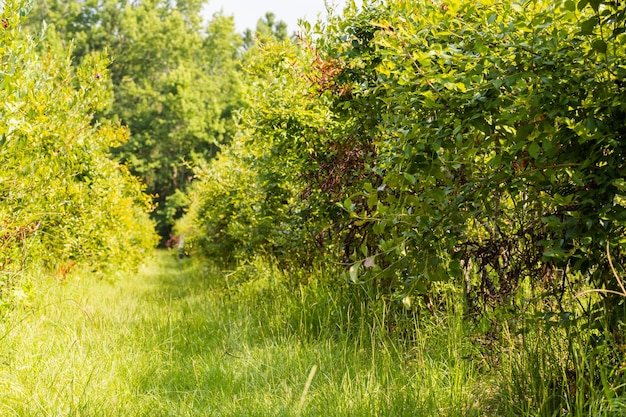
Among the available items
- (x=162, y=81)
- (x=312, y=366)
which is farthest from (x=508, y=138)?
(x=162, y=81)

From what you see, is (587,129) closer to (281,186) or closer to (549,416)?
(549,416)

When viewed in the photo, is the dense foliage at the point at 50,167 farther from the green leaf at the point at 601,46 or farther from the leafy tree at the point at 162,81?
the leafy tree at the point at 162,81

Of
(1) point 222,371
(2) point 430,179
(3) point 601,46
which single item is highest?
(3) point 601,46

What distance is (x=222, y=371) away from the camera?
3.83 metres

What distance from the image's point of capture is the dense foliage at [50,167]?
12.6 ft

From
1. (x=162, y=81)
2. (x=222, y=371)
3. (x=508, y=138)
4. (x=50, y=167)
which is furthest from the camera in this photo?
(x=162, y=81)

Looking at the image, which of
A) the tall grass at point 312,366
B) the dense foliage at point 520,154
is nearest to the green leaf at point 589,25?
the dense foliage at point 520,154

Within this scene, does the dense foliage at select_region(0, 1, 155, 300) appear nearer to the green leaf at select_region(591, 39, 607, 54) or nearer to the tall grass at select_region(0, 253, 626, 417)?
the tall grass at select_region(0, 253, 626, 417)

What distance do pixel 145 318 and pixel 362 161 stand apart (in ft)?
9.85

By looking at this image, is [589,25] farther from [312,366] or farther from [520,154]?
[312,366]

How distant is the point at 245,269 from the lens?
24.8ft

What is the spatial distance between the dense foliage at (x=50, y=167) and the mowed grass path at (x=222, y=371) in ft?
2.76

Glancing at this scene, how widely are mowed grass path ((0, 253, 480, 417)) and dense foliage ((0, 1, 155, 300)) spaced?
0.84 m

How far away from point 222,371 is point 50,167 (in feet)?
7.98
